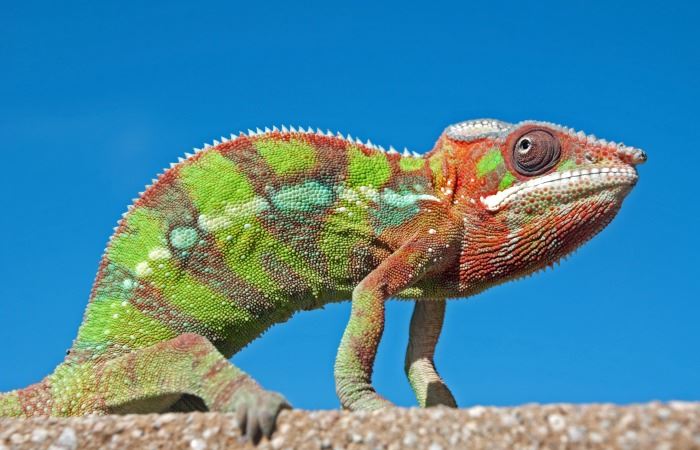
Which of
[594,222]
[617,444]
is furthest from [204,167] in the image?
[617,444]

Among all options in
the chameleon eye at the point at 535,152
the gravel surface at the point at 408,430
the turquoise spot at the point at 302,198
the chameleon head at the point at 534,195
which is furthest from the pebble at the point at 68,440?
the chameleon eye at the point at 535,152

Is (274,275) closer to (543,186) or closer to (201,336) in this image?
(201,336)

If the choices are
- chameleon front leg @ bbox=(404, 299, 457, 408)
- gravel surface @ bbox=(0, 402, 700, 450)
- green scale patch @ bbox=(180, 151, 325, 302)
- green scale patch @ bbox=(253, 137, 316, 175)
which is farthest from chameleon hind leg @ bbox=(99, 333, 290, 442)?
chameleon front leg @ bbox=(404, 299, 457, 408)

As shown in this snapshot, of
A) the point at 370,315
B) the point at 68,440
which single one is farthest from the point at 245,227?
the point at 68,440

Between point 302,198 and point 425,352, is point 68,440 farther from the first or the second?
point 425,352

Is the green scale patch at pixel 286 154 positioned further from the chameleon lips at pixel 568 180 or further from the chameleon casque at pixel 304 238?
the chameleon lips at pixel 568 180
